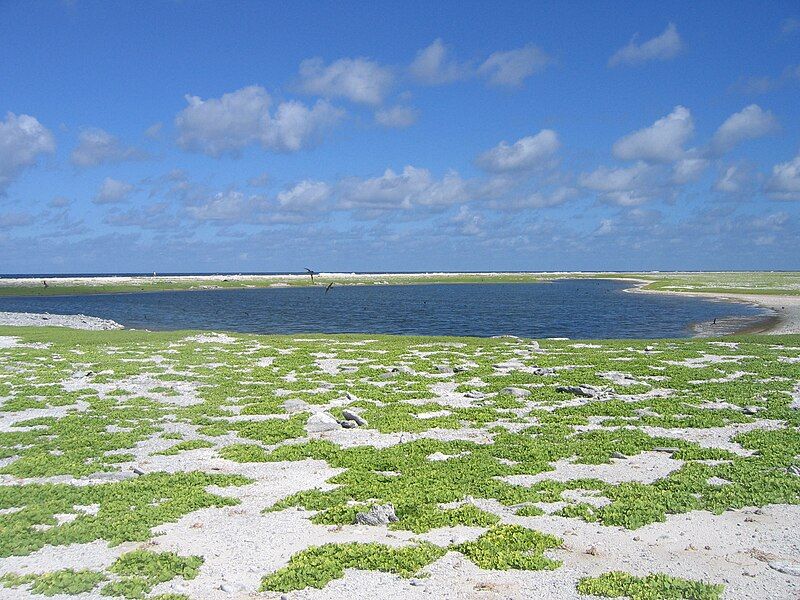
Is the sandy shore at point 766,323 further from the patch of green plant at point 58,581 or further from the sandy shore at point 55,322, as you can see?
the sandy shore at point 55,322

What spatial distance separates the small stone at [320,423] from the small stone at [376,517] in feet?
26.7

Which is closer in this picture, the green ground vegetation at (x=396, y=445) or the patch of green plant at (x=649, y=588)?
the patch of green plant at (x=649, y=588)

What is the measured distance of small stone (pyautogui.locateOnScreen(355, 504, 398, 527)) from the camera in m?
13.1

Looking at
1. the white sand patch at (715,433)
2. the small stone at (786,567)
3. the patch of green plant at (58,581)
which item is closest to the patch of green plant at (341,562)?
the patch of green plant at (58,581)

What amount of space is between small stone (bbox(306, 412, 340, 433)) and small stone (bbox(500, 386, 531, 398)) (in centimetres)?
899

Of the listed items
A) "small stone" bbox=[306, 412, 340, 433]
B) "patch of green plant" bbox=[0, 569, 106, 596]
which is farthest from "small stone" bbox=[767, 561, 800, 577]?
"small stone" bbox=[306, 412, 340, 433]

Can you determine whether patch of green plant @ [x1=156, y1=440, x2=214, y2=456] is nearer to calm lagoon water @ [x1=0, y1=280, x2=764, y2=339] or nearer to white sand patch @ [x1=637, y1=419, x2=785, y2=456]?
white sand patch @ [x1=637, y1=419, x2=785, y2=456]

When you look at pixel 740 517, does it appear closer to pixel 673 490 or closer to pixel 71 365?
pixel 673 490

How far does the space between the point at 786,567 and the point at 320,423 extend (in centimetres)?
1457

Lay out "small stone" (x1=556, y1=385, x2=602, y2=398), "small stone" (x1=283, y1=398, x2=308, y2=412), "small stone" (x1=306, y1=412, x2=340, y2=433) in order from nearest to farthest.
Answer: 1. "small stone" (x1=306, y1=412, x2=340, y2=433)
2. "small stone" (x1=283, y1=398, x2=308, y2=412)
3. "small stone" (x1=556, y1=385, x2=602, y2=398)

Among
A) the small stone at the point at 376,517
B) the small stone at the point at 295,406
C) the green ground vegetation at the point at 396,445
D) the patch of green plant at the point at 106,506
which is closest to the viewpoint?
the green ground vegetation at the point at 396,445

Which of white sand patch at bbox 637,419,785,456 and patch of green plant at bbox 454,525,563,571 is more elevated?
patch of green plant at bbox 454,525,563,571

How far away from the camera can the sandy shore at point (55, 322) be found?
205ft

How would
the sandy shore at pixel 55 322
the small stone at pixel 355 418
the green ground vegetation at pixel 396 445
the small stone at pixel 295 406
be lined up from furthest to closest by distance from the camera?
the sandy shore at pixel 55 322 → the small stone at pixel 295 406 → the small stone at pixel 355 418 → the green ground vegetation at pixel 396 445
